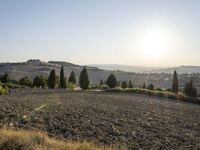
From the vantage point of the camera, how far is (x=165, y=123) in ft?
73.8

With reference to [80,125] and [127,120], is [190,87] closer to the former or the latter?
[127,120]

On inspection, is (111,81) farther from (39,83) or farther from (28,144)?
(28,144)

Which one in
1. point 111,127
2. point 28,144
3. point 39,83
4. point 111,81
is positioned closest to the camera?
point 28,144

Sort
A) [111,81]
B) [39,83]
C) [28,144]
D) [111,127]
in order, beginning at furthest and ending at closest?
[39,83], [111,81], [111,127], [28,144]

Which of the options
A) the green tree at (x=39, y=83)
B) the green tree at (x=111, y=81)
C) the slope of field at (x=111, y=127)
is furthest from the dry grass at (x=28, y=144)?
the green tree at (x=39, y=83)

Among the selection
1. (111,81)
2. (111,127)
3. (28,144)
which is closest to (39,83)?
(111,81)

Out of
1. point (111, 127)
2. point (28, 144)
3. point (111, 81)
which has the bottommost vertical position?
point (111, 127)

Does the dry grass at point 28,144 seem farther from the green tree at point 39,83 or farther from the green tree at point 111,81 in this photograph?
the green tree at point 39,83

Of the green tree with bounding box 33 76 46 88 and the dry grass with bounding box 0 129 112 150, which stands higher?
the dry grass with bounding box 0 129 112 150

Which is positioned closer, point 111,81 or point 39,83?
point 111,81

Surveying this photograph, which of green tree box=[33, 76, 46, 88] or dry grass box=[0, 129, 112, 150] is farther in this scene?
green tree box=[33, 76, 46, 88]

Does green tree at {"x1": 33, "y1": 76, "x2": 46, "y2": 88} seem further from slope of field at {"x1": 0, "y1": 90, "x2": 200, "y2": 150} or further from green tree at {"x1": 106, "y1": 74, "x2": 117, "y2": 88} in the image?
slope of field at {"x1": 0, "y1": 90, "x2": 200, "y2": 150}

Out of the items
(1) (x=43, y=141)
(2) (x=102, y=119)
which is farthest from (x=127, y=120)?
(1) (x=43, y=141)

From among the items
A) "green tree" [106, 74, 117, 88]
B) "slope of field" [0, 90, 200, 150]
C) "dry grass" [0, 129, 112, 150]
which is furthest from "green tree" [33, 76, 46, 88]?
"dry grass" [0, 129, 112, 150]
